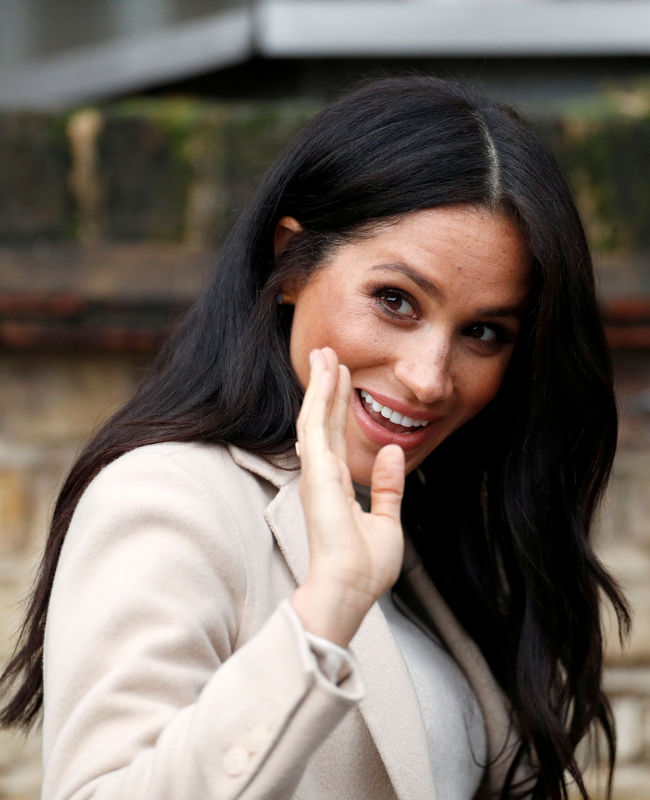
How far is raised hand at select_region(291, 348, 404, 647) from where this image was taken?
125 centimetres

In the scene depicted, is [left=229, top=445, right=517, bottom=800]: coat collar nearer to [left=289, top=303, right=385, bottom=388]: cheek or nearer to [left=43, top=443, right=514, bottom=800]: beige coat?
[left=43, top=443, right=514, bottom=800]: beige coat

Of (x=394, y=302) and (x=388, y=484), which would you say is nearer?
(x=388, y=484)

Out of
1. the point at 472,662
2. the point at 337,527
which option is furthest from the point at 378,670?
the point at 472,662

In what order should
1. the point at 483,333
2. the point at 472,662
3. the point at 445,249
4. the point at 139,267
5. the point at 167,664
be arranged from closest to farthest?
the point at 167,664
the point at 445,249
the point at 483,333
the point at 472,662
the point at 139,267

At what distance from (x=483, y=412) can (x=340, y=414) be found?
84 cm

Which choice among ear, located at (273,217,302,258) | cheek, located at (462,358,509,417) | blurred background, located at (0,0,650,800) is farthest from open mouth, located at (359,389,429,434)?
blurred background, located at (0,0,650,800)

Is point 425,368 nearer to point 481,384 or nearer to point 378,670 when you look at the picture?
point 481,384

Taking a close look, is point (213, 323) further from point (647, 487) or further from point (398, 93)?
point (647, 487)

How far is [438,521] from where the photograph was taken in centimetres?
237

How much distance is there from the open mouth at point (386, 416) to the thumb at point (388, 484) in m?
0.33

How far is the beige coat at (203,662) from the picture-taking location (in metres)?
1.22

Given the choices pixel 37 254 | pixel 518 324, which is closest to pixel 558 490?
pixel 518 324

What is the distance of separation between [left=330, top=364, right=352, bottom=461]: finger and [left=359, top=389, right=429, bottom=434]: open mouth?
1.03 ft

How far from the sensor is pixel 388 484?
1396 millimetres
